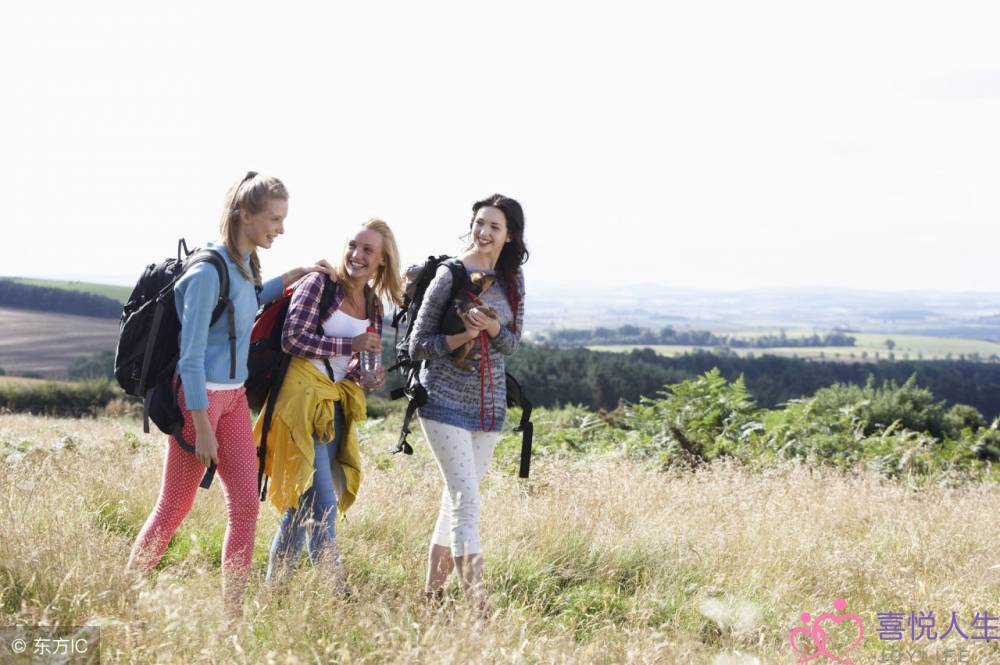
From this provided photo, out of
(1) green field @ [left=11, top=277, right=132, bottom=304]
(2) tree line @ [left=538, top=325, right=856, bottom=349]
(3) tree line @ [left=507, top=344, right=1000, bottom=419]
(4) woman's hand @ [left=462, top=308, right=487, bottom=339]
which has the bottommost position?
(2) tree line @ [left=538, top=325, right=856, bottom=349]

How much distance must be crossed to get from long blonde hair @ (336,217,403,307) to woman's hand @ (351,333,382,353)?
30 centimetres

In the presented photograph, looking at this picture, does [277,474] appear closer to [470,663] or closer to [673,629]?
[470,663]

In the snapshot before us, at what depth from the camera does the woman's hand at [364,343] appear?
12.9 ft

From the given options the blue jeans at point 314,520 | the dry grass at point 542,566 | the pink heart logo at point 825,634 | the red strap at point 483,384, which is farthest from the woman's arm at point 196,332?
the pink heart logo at point 825,634

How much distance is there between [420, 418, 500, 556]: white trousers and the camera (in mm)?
3871

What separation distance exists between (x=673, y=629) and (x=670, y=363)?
3828cm

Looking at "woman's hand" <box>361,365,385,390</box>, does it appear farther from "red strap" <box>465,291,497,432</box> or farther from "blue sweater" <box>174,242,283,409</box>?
"blue sweater" <box>174,242,283,409</box>

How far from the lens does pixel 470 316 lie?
3.89 m

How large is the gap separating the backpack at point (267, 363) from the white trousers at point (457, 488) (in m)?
0.61

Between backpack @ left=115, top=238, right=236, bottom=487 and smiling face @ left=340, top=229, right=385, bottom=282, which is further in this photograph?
smiling face @ left=340, top=229, right=385, bottom=282

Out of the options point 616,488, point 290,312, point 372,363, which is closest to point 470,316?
point 372,363

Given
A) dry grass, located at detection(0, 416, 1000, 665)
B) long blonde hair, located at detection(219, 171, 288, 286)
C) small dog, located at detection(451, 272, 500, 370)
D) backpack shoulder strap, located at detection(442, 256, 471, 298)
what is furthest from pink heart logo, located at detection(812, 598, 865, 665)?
long blonde hair, located at detection(219, 171, 288, 286)

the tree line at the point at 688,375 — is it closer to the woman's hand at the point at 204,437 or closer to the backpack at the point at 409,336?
the backpack at the point at 409,336

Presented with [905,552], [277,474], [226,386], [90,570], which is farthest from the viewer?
[905,552]
